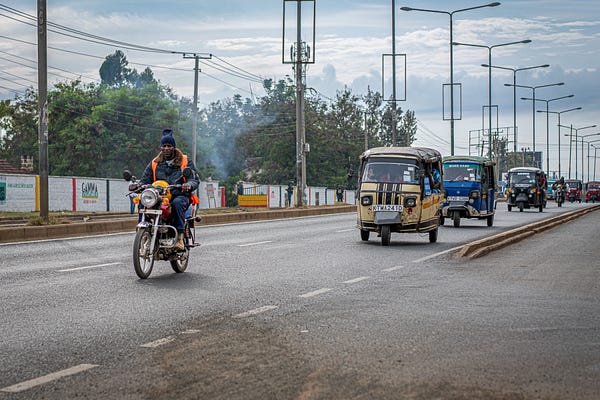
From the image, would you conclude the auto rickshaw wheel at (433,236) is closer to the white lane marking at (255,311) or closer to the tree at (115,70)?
the white lane marking at (255,311)

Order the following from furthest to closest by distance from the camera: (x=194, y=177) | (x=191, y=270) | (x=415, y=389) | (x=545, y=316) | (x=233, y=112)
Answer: (x=233, y=112)
(x=191, y=270)
(x=194, y=177)
(x=545, y=316)
(x=415, y=389)

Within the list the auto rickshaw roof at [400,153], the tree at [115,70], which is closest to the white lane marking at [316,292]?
the auto rickshaw roof at [400,153]

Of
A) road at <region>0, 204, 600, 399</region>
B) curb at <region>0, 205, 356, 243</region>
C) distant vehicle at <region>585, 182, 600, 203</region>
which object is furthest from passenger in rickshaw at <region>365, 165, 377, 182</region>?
distant vehicle at <region>585, 182, 600, 203</region>

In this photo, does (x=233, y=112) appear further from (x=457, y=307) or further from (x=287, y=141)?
(x=457, y=307)

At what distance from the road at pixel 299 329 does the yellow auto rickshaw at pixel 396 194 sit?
4.96 meters

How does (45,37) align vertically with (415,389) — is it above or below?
above

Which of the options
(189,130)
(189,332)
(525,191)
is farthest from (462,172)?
(189,130)

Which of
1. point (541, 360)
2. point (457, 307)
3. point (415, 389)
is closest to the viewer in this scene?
point (415, 389)

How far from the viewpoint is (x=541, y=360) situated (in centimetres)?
672

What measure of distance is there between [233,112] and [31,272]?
123 metres

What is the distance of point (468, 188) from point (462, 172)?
0.90 meters

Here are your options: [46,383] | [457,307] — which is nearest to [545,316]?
[457,307]

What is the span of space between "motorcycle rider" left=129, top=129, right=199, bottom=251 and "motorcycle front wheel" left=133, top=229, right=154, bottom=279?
43cm

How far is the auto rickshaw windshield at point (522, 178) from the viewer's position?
52.6 m
